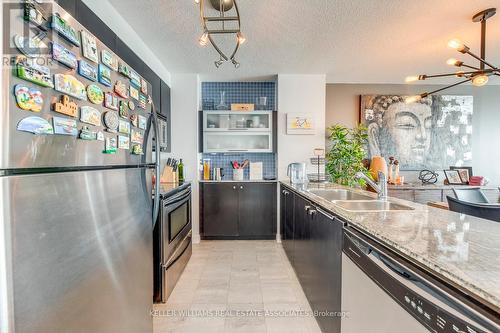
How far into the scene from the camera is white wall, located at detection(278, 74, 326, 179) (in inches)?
155

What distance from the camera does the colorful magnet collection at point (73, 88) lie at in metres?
0.72

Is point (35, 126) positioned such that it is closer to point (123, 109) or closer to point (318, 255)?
point (123, 109)

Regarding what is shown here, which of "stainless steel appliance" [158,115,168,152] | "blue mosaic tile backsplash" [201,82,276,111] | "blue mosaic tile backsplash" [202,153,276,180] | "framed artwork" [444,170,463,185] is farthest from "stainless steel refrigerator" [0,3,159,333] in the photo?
"framed artwork" [444,170,463,185]

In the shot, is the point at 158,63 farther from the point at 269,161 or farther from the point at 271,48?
the point at 269,161

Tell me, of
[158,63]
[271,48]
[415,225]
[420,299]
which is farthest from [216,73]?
[420,299]

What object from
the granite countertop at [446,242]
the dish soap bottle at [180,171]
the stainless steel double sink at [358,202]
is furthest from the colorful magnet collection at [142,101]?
the dish soap bottle at [180,171]

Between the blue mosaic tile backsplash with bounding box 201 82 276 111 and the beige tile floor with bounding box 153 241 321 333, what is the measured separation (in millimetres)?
2432

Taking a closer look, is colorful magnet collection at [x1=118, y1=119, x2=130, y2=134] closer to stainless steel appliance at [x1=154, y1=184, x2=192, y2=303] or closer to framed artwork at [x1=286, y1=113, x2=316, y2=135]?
stainless steel appliance at [x1=154, y1=184, x2=192, y2=303]

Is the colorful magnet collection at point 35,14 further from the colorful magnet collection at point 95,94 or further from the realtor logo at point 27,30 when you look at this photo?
the colorful magnet collection at point 95,94

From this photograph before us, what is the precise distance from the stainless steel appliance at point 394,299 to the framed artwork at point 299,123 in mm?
2685

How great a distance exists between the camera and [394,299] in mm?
949

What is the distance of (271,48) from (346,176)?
2.05 m

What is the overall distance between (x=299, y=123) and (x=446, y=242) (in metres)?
3.10

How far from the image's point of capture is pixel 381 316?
1.04 m
